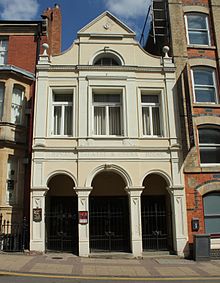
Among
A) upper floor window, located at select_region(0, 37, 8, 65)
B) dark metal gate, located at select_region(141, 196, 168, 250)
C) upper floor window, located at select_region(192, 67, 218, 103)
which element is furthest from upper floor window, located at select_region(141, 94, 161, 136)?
upper floor window, located at select_region(0, 37, 8, 65)

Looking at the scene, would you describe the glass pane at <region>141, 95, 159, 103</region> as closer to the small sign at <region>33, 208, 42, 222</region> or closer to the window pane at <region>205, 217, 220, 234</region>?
the window pane at <region>205, 217, 220, 234</region>

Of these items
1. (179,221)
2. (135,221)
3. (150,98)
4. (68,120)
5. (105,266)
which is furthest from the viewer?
(150,98)

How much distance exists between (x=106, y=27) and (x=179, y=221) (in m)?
10.6

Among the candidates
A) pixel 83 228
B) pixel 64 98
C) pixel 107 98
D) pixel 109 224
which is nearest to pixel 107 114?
pixel 107 98

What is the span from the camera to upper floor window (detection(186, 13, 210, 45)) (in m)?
17.4

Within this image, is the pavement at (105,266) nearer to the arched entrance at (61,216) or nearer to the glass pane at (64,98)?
the arched entrance at (61,216)

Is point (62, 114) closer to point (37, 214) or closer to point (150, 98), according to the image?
point (150, 98)

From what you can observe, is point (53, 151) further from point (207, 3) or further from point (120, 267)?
point (207, 3)

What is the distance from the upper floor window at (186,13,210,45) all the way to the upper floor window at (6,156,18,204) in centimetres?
1155

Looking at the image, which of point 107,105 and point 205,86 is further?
point 205,86

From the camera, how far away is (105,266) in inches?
454

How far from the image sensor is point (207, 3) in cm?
1791

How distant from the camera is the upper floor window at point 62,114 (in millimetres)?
15445

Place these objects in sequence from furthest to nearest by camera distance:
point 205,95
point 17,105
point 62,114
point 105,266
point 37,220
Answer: point 17,105 → point 205,95 → point 62,114 → point 37,220 → point 105,266
